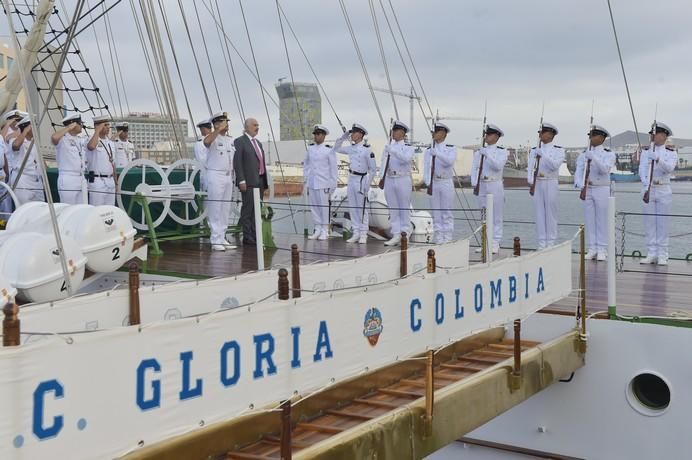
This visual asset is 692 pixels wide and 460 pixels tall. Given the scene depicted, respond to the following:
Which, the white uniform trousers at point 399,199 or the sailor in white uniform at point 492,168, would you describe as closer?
the sailor in white uniform at point 492,168

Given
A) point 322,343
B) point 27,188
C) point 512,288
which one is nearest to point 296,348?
point 322,343

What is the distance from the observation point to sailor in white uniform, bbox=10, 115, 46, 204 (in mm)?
9461

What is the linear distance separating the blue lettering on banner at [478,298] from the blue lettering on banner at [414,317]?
77 centimetres

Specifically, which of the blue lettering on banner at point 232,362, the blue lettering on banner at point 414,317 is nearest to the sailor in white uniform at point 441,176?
the blue lettering on banner at point 414,317

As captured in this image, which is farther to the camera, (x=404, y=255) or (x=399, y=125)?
(x=399, y=125)

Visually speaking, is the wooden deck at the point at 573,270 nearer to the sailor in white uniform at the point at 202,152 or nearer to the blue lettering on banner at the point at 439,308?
the sailor in white uniform at the point at 202,152

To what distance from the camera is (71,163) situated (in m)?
9.39

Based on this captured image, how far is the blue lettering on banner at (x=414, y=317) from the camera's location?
4.66 metres

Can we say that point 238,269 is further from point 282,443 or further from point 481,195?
point 282,443

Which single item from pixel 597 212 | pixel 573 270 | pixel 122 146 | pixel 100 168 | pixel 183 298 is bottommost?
pixel 573 270

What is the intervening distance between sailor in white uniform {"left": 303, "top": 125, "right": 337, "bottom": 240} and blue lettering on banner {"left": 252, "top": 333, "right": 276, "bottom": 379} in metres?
7.57

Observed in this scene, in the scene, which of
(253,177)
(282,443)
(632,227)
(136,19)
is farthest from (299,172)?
(282,443)

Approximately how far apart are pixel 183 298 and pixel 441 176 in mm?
6227

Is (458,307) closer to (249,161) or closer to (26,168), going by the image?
(249,161)
